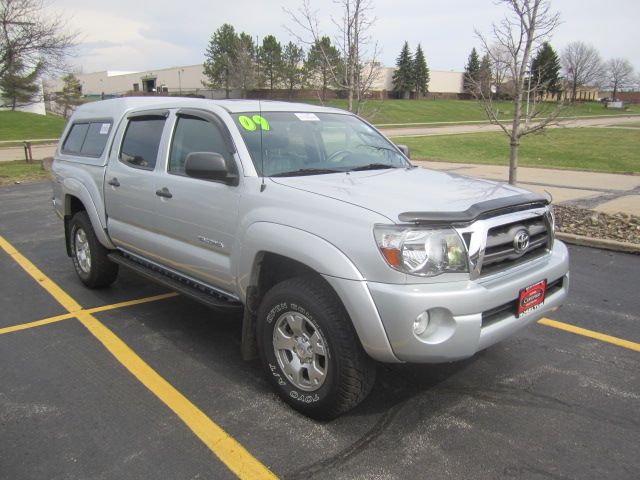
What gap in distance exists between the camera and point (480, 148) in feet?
80.3

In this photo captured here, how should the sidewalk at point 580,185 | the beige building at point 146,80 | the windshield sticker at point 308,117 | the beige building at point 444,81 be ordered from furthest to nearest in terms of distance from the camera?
1. the beige building at point 444,81
2. the beige building at point 146,80
3. the sidewalk at point 580,185
4. the windshield sticker at point 308,117

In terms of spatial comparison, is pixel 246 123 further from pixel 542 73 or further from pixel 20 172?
pixel 20 172

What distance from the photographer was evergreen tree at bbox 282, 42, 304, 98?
64375 mm

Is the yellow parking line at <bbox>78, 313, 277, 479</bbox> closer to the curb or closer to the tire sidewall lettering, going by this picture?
the tire sidewall lettering

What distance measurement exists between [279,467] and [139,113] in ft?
11.0

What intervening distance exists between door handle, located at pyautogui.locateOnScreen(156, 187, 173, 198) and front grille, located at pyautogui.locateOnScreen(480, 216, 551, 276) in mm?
2355

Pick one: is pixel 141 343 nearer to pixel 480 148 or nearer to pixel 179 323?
pixel 179 323

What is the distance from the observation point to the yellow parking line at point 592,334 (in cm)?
421

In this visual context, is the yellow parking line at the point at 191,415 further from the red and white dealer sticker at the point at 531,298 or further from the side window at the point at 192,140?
Result: the red and white dealer sticker at the point at 531,298

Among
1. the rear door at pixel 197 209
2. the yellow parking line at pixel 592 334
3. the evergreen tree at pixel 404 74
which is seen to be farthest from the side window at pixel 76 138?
the evergreen tree at pixel 404 74

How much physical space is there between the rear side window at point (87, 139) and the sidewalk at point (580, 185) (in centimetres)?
811

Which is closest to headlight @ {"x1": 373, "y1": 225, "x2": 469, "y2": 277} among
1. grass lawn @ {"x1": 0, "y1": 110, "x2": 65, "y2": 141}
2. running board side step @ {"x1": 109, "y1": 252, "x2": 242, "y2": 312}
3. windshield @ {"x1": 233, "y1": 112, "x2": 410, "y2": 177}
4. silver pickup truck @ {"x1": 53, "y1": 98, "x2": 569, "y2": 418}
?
silver pickup truck @ {"x1": 53, "y1": 98, "x2": 569, "y2": 418}

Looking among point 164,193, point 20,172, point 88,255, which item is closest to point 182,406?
point 164,193

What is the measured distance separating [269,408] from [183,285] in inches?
51.6
